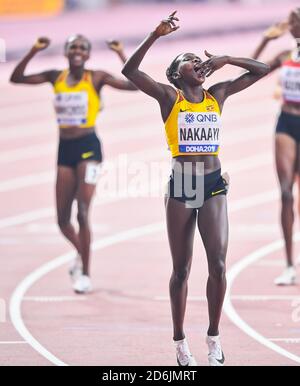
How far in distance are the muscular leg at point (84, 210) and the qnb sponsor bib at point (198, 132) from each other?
291 centimetres

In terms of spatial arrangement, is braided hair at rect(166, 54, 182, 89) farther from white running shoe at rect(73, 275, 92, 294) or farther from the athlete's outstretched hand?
white running shoe at rect(73, 275, 92, 294)

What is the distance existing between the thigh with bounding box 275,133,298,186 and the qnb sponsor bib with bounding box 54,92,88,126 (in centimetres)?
186

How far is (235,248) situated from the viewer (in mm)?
13352

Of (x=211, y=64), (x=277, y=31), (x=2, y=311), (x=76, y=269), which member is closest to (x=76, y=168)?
(x=76, y=269)

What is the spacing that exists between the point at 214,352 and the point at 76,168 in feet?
11.1

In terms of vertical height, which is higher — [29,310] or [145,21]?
[145,21]

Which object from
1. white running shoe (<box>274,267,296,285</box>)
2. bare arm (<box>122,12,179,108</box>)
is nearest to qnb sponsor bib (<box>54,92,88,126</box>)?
white running shoe (<box>274,267,296,285</box>)

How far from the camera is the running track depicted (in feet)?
31.9

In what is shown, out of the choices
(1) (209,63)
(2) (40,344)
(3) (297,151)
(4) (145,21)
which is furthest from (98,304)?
(4) (145,21)

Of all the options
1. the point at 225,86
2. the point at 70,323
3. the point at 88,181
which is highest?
the point at 225,86

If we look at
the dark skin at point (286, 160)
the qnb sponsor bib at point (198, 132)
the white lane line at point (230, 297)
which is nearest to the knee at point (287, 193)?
the dark skin at point (286, 160)

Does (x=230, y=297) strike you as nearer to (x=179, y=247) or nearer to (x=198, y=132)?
(x=179, y=247)
